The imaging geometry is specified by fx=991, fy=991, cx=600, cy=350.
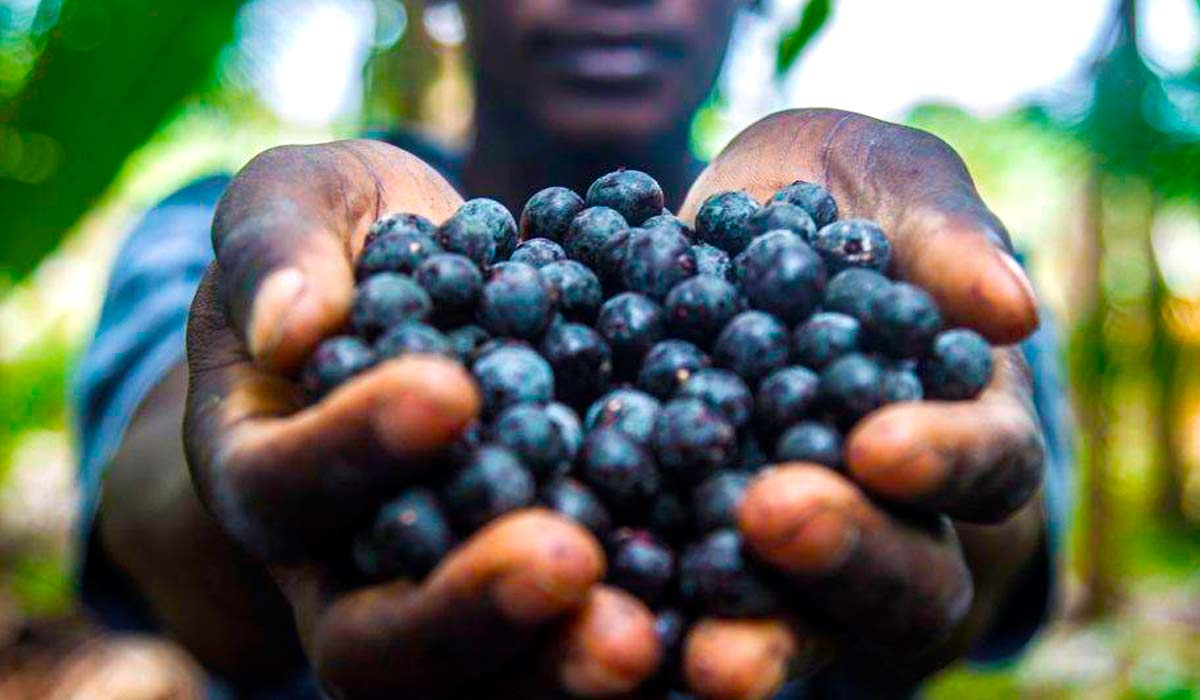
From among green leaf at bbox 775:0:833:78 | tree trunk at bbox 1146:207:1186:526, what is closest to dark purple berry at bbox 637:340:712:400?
green leaf at bbox 775:0:833:78

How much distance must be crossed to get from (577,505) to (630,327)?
0.21 metres

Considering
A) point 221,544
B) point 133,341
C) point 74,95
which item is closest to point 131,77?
point 74,95

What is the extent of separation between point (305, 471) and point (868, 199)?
718 millimetres

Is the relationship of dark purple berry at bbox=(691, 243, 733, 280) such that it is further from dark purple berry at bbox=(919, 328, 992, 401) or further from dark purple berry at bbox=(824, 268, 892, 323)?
dark purple berry at bbox=(919, 328, 992, 401)

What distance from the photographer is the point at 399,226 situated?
39.7 inches

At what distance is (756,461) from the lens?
90 centimetres

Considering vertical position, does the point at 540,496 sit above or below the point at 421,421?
below

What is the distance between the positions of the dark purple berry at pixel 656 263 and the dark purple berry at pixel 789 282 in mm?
77

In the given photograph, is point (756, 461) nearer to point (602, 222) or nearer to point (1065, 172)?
point (602, 222)

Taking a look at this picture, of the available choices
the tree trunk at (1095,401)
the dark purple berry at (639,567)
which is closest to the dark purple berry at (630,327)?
the dark purple berry at (639,567)

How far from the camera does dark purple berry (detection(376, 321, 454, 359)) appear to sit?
0.81 meters

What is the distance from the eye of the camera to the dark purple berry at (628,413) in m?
0.88

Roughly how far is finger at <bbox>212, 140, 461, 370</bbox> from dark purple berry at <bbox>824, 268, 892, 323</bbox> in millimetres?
446

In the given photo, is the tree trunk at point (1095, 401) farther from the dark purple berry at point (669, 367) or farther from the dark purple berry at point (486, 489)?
the dark purple berry at point (486, 489)
